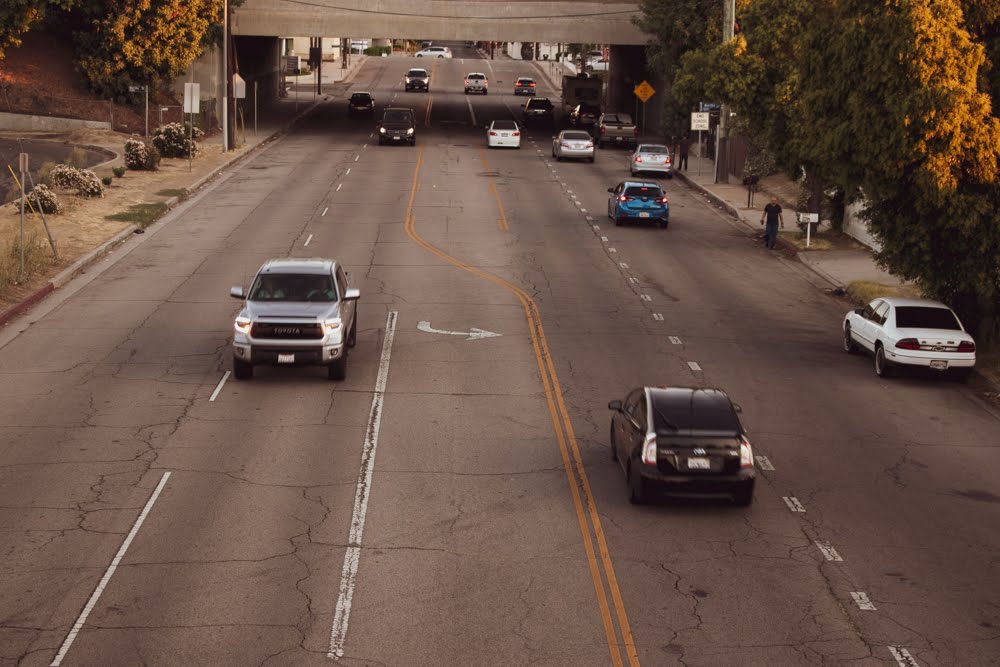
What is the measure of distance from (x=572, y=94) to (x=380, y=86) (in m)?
34.9

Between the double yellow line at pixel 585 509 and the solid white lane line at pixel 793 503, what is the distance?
2633 mm

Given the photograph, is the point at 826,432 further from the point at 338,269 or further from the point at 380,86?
the point at 380,86

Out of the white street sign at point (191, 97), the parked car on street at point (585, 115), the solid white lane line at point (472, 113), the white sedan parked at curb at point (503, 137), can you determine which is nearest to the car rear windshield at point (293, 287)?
the white street sign at point (191, 97)

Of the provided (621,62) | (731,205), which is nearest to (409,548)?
(731,205)

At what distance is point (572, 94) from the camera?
288 feet

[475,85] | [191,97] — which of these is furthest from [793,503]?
[475,85]

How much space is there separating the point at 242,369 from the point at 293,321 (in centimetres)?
148

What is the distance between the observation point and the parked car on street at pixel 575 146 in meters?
64.2

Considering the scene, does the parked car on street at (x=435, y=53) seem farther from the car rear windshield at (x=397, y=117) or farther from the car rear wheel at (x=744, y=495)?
the car rear wheel at (x=744, y=495)

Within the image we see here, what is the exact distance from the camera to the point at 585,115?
81625 mm

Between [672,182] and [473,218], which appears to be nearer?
[473,218]

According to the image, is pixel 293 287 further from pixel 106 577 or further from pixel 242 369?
pixel 106 577

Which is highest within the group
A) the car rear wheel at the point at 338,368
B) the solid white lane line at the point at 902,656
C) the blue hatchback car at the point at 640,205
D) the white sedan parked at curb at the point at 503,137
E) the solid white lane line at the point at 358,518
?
the white sedan parked at curb at the point at 503,137

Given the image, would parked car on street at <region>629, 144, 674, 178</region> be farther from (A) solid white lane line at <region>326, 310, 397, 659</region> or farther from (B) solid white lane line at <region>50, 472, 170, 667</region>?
(B) solid white lane line at <region>50, 472, 170, 667</region>
